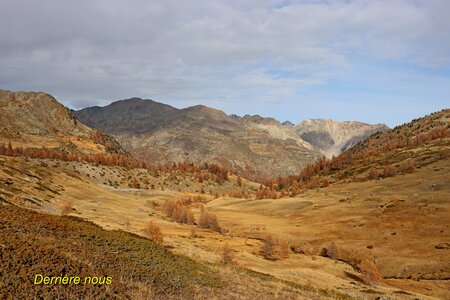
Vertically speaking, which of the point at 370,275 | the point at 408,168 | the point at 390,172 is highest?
the point at 408,168

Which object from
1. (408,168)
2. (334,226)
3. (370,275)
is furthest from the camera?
(408,168)

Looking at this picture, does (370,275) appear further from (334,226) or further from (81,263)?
(81,263)

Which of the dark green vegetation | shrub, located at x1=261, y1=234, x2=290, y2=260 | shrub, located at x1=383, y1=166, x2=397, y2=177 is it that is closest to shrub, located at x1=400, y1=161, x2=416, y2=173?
shrub, located at x1=383, y1=166, x2=397, y2=177

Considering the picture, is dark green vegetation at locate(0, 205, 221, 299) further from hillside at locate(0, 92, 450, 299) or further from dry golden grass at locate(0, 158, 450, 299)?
dry golden grass at locate(0, 158, 450, 299)

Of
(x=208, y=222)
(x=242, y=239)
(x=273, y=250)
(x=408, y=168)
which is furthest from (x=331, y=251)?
(x=408, y=168)

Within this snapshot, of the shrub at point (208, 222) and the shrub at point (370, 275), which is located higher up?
the shrub at point (370, 275)

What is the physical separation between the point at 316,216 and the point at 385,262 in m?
44.8

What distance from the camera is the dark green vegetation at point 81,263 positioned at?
41.8 feet

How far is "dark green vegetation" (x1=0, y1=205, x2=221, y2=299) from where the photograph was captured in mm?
12742

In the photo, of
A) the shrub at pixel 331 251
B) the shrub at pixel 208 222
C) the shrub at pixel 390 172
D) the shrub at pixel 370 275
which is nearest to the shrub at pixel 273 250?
the shrub at pixel 331 251

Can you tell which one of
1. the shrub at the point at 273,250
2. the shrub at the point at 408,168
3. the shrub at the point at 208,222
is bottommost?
the shrub at the point at 208,222

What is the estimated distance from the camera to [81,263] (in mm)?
15453

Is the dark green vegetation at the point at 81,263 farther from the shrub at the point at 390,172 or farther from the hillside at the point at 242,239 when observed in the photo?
the shrub at the point at 390,172

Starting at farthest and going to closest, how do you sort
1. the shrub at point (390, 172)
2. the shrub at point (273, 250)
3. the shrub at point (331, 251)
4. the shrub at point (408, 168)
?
the shrub at point (390, 172), the shrub at point (408, 168), the shrub at point (331, 251), the shrub at point (273, 250)
